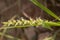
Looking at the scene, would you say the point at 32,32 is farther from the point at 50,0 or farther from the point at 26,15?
the point at 50,0

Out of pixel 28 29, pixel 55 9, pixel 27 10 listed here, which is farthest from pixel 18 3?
pixel 55 9

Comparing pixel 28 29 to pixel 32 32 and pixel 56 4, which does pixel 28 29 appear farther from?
pixel 56 4

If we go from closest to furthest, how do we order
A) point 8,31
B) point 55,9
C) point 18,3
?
point 55,9, point 8,31, point 18,3

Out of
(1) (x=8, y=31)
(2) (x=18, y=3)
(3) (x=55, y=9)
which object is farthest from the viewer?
(2) (x=18, y=3)

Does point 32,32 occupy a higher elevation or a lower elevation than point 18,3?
lower

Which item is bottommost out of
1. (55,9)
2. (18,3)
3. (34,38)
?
(34,38)

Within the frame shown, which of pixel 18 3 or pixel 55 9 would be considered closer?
pixel 55 9

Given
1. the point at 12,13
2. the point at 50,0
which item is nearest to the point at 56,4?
the point at 50,0

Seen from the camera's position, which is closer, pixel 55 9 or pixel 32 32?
pixel 55 9

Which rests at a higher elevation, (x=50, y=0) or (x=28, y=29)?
(x=50, y=0)
